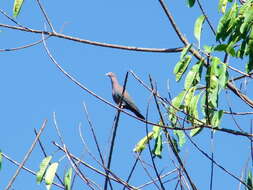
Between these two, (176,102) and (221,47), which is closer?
(221,47)

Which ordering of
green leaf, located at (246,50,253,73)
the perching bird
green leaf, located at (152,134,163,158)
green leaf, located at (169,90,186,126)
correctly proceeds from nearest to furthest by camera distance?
1. green leaf, located at (246,50,253,73)
2. green leaf, located at (169,90,186,126)
3. green leaf, located at (152,134,163,158)
4. the perching bird

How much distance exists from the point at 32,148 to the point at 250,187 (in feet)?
3.96

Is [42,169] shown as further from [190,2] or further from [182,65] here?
[190,2]

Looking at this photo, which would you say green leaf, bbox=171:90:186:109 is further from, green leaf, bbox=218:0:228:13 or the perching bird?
the perching bird

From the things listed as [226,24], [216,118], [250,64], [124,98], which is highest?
[124,98]

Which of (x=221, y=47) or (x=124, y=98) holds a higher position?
(x=124, y=98)

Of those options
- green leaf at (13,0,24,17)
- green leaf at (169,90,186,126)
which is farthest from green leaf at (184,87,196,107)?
green leaf at (13,0,24,17)

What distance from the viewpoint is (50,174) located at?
18.1ft

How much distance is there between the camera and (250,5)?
5980 mm

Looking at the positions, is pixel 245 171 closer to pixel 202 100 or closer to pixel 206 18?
pixel 202 100

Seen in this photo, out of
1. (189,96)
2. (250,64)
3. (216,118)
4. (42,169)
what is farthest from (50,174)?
(250,64)

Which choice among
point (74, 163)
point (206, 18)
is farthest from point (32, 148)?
point (206, 18)

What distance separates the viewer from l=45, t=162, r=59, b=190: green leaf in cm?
547

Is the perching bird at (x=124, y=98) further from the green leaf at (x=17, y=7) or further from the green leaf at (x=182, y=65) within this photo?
the green leaf at (x=182, y=65)
